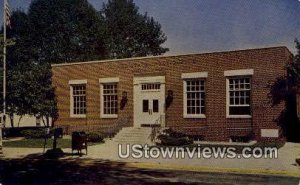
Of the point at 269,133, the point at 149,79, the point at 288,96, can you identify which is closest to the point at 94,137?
the point at 149,79

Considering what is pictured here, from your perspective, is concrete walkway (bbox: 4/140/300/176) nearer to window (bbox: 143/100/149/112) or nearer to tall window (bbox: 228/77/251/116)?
tall window (bbox: 228/77/251/116)

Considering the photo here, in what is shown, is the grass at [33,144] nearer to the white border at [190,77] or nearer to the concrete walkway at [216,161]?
the concrete walkway at [216,161]

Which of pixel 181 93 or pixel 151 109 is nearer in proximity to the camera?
pixel 181 93

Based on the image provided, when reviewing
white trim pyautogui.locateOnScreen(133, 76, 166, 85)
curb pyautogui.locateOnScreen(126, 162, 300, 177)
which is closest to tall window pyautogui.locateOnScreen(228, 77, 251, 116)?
white trim pyautogui.locateOnScreen(133, 76, 166, 85)

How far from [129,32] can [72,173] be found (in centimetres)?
3624

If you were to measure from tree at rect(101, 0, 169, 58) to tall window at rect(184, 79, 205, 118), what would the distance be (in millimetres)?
24470

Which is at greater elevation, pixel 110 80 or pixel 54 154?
pixel 110 80

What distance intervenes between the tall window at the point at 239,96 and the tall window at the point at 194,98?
61.3 inches

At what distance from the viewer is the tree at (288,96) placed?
18125 millimetres

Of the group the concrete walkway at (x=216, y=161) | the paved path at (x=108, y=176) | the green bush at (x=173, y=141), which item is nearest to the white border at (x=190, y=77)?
the green bush at (x=173, y=141)

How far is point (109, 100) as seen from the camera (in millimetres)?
23812

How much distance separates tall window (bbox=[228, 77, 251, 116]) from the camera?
1964 cm

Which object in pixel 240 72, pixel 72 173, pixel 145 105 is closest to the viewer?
pixel 72 173

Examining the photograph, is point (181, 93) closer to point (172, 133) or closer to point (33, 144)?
point (172, 133)
